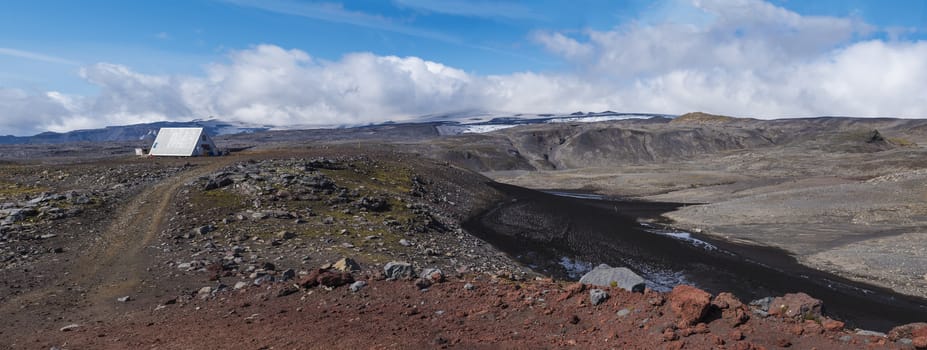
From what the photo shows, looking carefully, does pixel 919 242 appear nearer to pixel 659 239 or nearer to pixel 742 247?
pixel 742 247

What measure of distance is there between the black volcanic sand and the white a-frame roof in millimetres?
33084

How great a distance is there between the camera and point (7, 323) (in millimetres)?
15227

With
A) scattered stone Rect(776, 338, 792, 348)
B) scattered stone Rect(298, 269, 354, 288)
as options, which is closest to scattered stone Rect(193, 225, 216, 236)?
scattered stone Rect(298, 269, 354, 288)

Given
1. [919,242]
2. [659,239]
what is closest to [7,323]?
[659,239]

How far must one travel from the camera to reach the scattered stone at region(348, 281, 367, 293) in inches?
650

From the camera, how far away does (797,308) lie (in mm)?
12031

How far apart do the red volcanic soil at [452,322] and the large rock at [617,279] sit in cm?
91

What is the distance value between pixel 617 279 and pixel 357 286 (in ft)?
24.6

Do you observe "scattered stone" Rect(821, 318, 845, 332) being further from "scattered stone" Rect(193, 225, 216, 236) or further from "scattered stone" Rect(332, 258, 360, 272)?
"scattered stone" Rect(193, 225, 216, 236)

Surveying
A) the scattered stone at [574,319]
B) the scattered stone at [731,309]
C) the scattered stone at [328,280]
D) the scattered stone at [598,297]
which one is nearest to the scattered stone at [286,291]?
the scattered stone at [328,280]

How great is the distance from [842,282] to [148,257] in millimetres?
37718

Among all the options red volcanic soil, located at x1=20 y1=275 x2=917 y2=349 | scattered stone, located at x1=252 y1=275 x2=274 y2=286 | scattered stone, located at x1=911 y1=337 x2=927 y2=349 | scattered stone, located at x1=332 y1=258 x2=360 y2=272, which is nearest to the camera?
scattered stone, located at x1=911 y1=337 x2=927 y2=349

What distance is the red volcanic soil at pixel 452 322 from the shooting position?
35.3ft

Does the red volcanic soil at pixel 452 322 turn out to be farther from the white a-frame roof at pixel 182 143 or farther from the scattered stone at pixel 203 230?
the white a-frame roof at pixel 182 143
